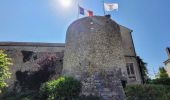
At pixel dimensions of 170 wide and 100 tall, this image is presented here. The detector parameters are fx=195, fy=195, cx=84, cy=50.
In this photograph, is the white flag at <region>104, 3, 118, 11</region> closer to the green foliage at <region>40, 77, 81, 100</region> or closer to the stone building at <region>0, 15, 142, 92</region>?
the stone building at <region>0, 15, 142, 92</region>

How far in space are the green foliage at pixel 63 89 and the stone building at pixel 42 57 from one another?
4.38 m

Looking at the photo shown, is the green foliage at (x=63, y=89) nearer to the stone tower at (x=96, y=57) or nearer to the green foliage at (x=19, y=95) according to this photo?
the stone tower at (x=96, y=57)

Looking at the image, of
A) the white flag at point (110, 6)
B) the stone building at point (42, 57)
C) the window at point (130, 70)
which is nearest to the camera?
the window at point (130, 70)

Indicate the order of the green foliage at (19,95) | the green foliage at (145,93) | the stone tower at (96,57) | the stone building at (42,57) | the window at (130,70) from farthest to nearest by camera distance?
the stone building at (42,57)
the window at (130,70)
the green foliage at (19,95)
the stone tower at (96,57)
the green foliage at (145,93)

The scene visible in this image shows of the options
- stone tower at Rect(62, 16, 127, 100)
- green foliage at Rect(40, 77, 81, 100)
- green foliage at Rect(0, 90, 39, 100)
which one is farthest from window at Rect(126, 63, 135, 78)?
green foliage at Rect(0, 90, 39, 100)

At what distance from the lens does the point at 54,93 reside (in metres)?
13.8

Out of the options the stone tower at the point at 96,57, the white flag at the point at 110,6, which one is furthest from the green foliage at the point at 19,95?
the white flag at the point at 110,6

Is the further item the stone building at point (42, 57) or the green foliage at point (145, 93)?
the stone building at point (42, 57)

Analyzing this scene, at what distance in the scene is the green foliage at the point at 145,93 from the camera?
13844mm

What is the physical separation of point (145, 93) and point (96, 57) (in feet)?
14.7

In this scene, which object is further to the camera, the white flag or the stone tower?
the white flag

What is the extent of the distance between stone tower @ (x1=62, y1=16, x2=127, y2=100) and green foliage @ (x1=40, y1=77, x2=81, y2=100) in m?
0.70

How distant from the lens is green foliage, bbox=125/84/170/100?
13844 millimetres

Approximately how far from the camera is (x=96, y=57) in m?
15.4
